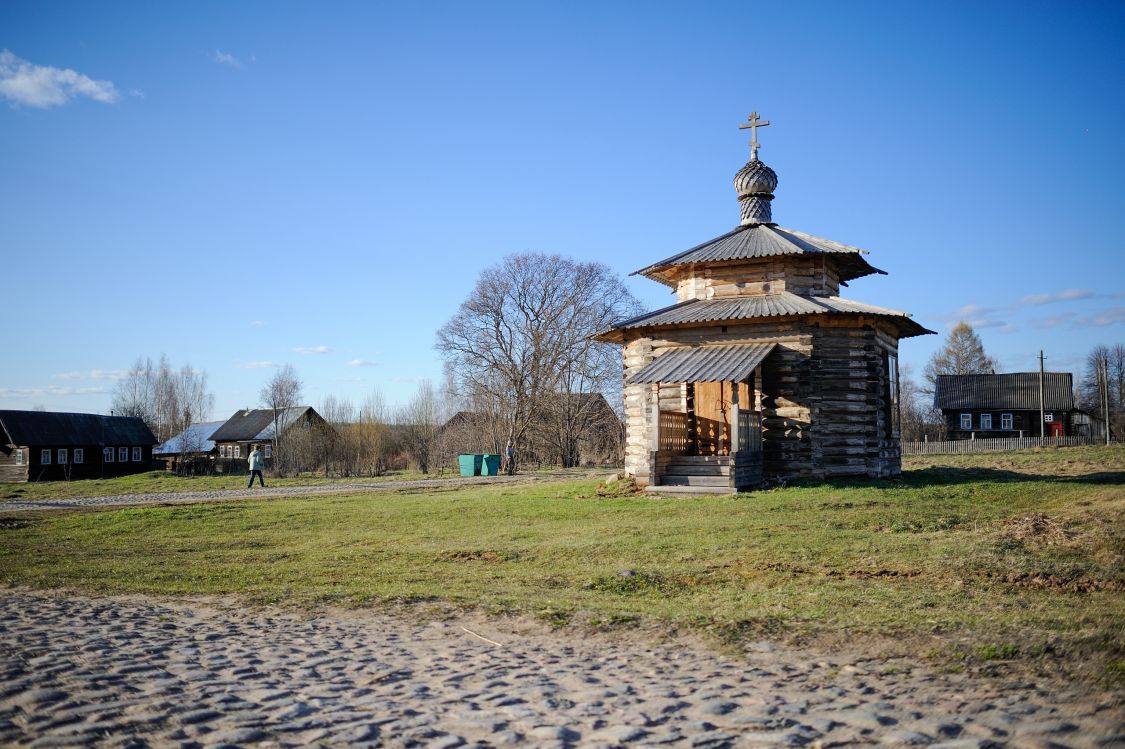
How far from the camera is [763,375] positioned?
20.4 meters

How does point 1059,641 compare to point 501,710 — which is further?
point 1059,641

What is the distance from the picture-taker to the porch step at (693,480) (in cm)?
1845

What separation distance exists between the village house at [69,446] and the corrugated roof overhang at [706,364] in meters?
44.8

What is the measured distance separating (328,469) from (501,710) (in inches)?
1537

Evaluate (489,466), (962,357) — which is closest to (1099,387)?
(962,357)

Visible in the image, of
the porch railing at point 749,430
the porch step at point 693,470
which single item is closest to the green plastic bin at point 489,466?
the porch step at point 693,470

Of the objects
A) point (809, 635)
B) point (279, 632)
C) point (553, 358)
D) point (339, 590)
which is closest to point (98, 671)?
point (279, 632)

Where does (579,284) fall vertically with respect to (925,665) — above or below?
above

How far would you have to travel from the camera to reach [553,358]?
4806 cm

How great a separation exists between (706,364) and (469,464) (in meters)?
20.1

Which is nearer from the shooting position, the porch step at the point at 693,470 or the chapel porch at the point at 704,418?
the chapel porch at the point at 704,418

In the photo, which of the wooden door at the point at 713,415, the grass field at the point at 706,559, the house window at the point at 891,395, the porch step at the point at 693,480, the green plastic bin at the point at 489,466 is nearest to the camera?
the grass field at the point at 706,559

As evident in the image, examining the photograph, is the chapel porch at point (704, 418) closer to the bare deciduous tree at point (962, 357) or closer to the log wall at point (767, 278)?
the log wall at point (767, 278)

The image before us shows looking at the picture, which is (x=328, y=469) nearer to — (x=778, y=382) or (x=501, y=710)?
(x=778, y=382)
